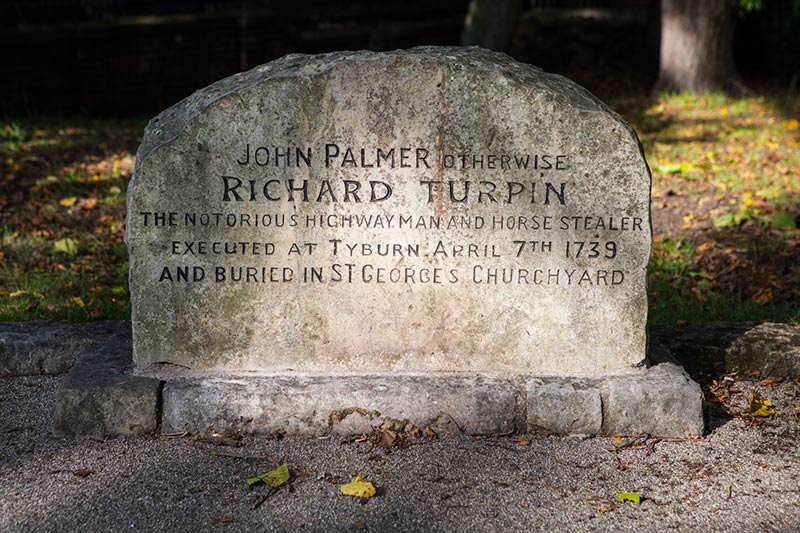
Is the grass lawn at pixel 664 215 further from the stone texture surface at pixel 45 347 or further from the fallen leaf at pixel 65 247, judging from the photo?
the stone texture surface at pixel 45 347

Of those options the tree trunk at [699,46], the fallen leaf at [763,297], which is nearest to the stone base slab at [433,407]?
the fallen leaf at [763,297]

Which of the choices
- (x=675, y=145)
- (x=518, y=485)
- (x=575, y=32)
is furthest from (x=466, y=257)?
(x=575, y=32)

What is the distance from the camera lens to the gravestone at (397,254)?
140 inches

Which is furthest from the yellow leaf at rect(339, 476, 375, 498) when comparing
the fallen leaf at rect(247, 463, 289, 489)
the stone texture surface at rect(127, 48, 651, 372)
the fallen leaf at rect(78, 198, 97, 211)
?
the fallen leaf at rect(78, 198, 97, 211)

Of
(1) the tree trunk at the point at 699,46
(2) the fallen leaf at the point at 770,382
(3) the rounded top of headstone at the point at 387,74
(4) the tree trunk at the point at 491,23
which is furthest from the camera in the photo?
(4) the tree trunk at the point at 491,23

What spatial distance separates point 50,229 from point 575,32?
885 centimetres

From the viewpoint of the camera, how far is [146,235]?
3605 mm

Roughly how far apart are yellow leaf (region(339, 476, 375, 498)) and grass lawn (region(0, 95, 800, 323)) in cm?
216

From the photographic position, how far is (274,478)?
3266 millimetres

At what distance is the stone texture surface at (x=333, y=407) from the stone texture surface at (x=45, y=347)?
0.76 metres

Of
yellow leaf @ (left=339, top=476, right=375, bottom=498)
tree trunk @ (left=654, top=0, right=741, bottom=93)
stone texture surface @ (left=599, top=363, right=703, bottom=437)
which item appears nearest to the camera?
yellow leaf @ (left=339, top=476, right=375, bottom=498)

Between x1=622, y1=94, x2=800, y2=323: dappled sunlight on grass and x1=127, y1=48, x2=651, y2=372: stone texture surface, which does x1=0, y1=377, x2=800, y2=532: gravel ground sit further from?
A: x1=622, y1=94, x2=800, y2=323: dappled sunlight on grass

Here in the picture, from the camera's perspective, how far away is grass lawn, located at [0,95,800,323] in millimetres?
5242

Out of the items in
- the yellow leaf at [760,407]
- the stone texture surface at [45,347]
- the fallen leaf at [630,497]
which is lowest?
the fallen leaf at [630,497]
